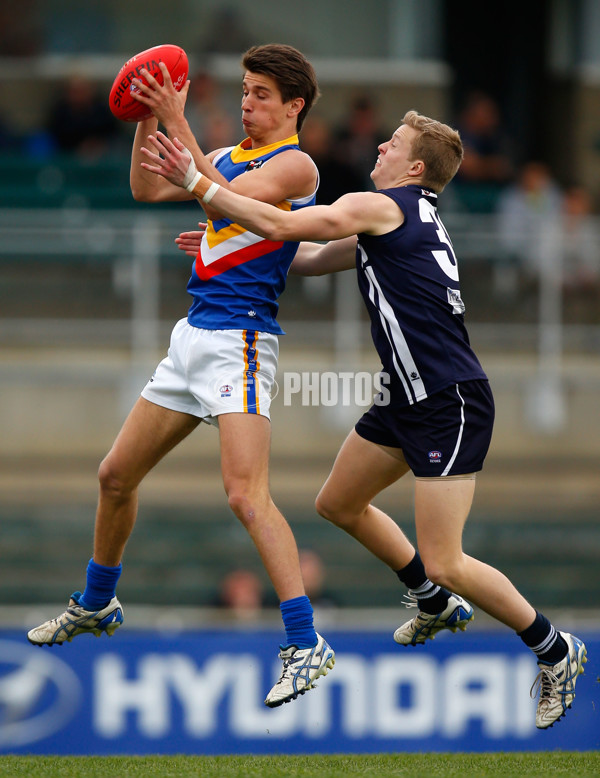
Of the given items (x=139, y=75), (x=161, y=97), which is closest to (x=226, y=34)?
(x=139, y=75)

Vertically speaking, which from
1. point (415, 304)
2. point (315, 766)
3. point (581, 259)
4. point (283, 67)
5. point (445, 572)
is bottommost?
point (315, 766)

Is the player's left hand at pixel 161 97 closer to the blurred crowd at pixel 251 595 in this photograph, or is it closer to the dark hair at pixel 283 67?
the dark hair at pixel 283 67

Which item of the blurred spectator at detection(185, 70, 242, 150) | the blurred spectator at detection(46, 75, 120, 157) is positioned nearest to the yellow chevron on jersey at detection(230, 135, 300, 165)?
the blurred spectator at detection(185, 70, 242, 150)

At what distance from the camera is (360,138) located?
12.1 meters

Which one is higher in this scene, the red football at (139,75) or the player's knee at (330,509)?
the red football at (139,75)

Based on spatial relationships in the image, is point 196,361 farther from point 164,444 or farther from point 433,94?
point 433,94

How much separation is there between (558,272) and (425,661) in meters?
3.94

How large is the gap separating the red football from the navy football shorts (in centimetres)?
163

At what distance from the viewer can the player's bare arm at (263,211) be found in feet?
15.3

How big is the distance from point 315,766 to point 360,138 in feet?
25.5

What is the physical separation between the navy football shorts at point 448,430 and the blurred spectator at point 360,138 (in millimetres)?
6890

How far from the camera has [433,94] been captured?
1434 centimetres

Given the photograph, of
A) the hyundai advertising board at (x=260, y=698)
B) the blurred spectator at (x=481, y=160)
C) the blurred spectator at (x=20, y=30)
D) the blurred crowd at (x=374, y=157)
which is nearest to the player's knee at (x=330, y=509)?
the hyundai advertising board at (x=260, y=698)

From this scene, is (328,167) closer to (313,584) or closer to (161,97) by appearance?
(313,584)
